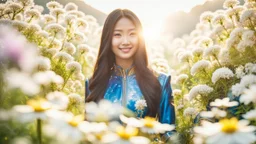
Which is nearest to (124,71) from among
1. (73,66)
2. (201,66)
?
(73,66)

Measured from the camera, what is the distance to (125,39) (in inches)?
86.1

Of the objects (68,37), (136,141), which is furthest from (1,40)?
(68,37)

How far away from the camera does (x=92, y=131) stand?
63cm

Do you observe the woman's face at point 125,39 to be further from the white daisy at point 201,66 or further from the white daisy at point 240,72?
the white daisy at point 240,72

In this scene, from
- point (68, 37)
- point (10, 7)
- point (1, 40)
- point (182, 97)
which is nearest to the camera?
point (1, 40)

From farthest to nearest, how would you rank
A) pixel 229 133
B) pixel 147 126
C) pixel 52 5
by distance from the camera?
pixel 52 5, pixel 147 126, pixel 229 133

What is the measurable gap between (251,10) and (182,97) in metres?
0.92

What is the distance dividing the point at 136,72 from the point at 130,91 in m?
0.15

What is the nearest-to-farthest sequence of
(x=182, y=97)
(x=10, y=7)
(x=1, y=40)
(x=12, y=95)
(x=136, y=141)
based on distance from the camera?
(x=136, y=141)
(x=12, y=95)
(x=1, y=40)
(x=10, y=7)
(x=182, y=97)

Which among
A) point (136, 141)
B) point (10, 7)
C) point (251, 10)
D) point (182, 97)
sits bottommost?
point (136, 141)

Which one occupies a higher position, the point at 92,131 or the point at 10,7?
the point at 10,7

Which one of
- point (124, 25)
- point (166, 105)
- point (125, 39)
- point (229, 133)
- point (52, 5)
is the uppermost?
point (52, 5)

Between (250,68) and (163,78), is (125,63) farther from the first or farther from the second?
(250,68)

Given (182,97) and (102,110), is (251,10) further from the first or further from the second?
(102,110)
